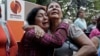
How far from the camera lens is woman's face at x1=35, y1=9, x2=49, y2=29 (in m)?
3.79

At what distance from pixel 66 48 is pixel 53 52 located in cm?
15

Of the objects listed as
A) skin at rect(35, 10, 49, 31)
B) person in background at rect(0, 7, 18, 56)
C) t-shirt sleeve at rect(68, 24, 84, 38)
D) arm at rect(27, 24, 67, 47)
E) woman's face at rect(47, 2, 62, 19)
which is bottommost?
person in background at rect(0, 7, 18, 56)

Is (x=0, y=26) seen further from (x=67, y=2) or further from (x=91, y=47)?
(x=67, y=2)

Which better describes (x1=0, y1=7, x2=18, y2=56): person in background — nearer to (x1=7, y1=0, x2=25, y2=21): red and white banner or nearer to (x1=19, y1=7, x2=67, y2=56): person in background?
(x1=19, y1=7, x2=67, y2=56): person in background

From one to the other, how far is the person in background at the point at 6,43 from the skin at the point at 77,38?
0.85 meters

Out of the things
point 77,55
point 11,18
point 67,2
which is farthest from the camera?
point 67,2

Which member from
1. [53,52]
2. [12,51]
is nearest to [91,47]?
[53,52]

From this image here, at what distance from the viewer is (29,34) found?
372cm

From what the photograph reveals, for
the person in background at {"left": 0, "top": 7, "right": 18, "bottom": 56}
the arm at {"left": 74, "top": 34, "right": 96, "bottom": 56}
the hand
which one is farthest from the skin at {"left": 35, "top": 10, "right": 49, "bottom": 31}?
the person in background at {"left": 0, "top": 7, "right": 18, "bottom": 56}

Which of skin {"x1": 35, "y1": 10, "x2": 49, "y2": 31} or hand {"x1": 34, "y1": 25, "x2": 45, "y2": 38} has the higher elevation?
skin {"x1": 35, "y1": 10, "x2": 49, "y2": 31}

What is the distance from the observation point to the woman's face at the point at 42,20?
3791 millimetres

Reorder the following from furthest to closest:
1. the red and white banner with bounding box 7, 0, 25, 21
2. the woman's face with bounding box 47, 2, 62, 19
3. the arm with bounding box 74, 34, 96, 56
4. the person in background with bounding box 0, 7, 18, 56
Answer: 1. the red and white banner with bounding box 7, 0, 25, 21
2. the person in background with bounding box 0, 7, 18, 56
3. the woman's face with bounding box 47, 2, 62, 19
4. the arm with bounding box 74, 34, 96, 56

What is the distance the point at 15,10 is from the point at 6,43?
554 centimetres

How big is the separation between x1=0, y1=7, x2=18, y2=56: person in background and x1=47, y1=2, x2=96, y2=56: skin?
0.85 metres
